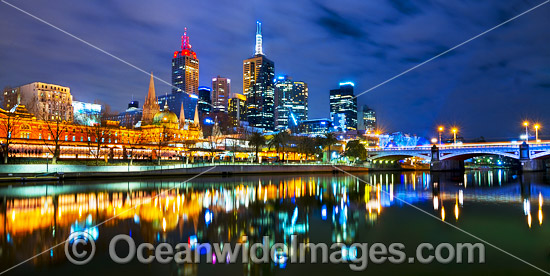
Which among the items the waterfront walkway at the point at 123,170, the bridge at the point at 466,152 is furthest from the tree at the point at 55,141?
the bridge at the point at 466,152

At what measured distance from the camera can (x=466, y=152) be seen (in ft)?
256

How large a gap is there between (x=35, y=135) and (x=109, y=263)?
8837 centimetres

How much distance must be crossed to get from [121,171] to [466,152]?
6853 cm

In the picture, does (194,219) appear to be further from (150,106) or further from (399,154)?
(150,106)

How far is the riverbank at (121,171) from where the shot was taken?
41.0m

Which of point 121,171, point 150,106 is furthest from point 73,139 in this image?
point 150,106

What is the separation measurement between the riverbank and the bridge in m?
32.1

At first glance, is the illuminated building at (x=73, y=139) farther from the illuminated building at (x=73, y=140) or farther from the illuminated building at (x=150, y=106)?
the illuminated building at (x=150, y=106)

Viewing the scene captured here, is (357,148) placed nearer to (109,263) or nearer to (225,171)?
(225,171)

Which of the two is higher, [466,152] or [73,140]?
[73,140]

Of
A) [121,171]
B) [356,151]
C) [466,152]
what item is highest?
[356,151]

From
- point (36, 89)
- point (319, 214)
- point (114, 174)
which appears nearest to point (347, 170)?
point (114, 174)

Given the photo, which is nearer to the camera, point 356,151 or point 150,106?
point 356,151

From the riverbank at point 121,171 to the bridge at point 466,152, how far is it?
32.1 metres
